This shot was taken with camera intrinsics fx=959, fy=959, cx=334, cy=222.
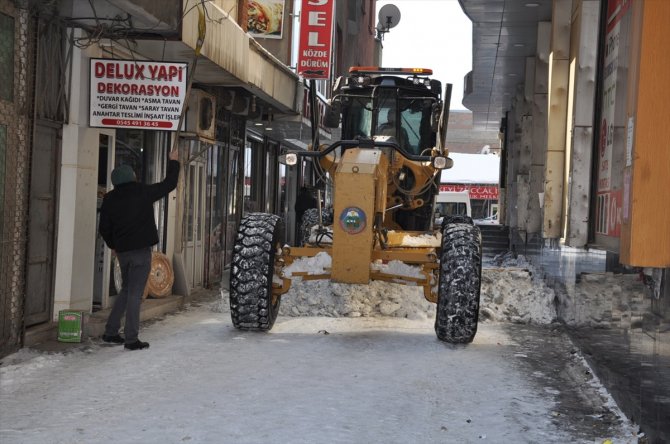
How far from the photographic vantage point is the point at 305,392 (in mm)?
7082

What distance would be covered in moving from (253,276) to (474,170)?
33.7 m

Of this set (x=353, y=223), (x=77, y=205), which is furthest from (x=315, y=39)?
(x=353, y=223)

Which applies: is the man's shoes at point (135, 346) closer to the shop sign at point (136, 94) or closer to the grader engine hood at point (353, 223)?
the grader engine hood at point (353, 223)

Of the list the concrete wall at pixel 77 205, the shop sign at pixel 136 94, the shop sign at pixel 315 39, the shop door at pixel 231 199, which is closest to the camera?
the shop sign at pixel 136 94

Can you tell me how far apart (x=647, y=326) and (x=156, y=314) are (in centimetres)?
695

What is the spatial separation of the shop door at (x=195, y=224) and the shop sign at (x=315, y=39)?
222 inches

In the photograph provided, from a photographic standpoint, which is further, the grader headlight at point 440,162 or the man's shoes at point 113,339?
the grader headlight at point 440,162

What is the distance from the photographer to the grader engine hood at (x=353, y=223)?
9.40 metres

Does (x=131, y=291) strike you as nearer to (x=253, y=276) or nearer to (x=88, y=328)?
(x=88, y=328)

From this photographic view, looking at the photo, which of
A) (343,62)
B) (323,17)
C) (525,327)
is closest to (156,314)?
(525,327)

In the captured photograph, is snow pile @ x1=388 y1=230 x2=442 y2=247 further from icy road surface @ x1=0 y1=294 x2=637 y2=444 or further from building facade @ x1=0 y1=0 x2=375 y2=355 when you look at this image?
building facade @ x1=0 y1=0 x2=375 y2=355

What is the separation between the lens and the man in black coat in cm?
901

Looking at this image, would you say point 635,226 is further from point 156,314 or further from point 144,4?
point 156,314

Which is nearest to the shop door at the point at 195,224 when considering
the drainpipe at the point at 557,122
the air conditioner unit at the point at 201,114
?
the air conditioner unit at the point at 201,114
